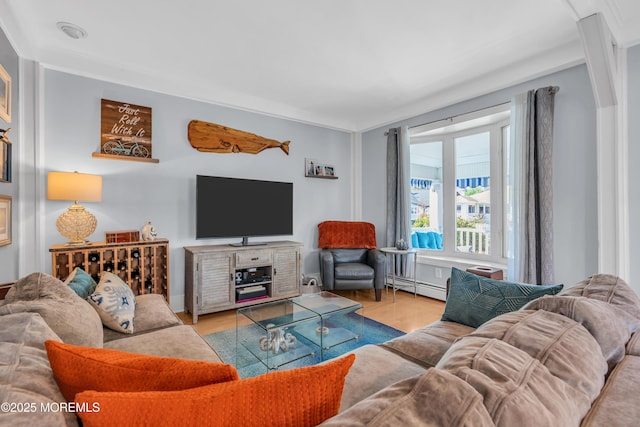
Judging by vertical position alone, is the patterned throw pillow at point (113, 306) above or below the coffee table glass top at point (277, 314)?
above

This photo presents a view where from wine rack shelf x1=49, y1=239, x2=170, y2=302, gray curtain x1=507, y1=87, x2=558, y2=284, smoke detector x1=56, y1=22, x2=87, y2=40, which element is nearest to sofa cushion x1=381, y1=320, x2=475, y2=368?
gray curtain x1=507, y1=87, x2=558, y2=284

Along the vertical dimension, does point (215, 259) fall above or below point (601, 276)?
below

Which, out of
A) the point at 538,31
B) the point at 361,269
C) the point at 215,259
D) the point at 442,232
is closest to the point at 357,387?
→ the point at 215,259

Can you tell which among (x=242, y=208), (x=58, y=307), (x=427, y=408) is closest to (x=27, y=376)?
(x=58, y=307)

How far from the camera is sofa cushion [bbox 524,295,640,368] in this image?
0.87 metres

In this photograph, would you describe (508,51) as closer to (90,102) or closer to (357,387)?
(357,387)

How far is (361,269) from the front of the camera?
379 cm

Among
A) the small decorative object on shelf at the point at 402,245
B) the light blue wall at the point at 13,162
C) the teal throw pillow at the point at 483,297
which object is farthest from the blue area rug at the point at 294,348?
the light blue wall at the point at 13,162

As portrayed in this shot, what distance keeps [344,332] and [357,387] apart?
4.56ft

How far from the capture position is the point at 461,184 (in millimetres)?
3867

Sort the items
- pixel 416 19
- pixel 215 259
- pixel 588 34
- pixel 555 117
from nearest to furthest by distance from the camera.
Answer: pixel 588 34 < pixel 416 19 < pixel 555 117 < pixel 215 259

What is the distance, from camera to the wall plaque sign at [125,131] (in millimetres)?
2953

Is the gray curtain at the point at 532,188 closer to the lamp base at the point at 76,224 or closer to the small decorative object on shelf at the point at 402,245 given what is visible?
the small decorative object on shelf at the point at 402,245

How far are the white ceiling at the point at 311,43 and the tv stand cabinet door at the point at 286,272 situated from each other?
1827mm
